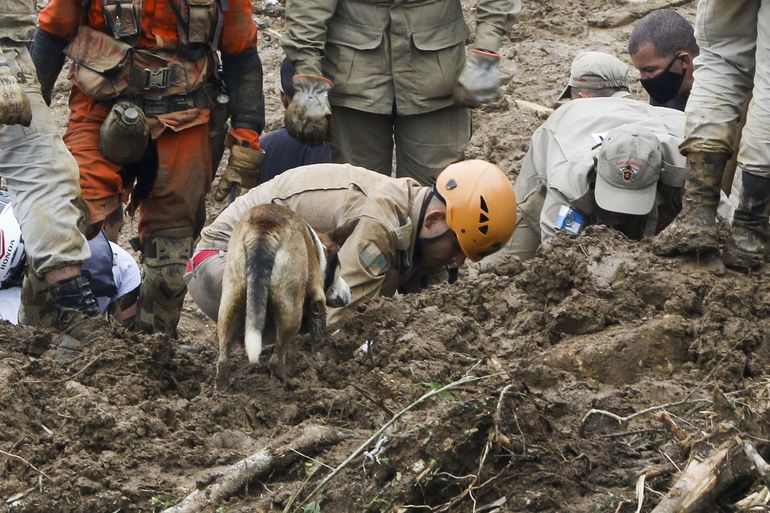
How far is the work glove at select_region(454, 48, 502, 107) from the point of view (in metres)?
7.03

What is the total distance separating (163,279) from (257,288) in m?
2.28

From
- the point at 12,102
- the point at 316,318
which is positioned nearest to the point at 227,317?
the point at 316,318

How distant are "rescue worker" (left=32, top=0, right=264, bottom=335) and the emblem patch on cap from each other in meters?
1.94

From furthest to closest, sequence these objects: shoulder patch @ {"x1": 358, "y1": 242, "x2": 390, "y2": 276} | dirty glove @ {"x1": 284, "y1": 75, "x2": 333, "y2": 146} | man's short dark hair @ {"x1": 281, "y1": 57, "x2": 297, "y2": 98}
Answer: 1. man's short dark hair @ {"x1": 281, "y1": 57, "x2": 297, "y2": 98}
2. dirty glove @ {"x1": 284, "y1": 75, "x2": 333, "y2": 146}
3. shoulder patch @ {"x1": 358, "y1": 242, "x2": 390, "y2": 276}

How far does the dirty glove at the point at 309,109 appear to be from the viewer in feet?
22.5

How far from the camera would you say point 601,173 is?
6.79 meters

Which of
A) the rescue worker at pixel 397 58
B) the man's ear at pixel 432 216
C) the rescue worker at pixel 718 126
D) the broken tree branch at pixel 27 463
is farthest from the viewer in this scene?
the rescue worker at pixel 397 58

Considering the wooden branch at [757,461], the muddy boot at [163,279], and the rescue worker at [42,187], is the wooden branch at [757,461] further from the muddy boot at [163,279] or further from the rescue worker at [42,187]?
the muddy boot at [163,279]

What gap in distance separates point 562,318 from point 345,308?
1.01 meters

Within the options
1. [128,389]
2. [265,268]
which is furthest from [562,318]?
[128,389]

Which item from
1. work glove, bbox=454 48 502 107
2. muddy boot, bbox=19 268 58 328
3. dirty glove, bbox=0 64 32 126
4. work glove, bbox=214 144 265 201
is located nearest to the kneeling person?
work glove, bbox=454 48 502 107

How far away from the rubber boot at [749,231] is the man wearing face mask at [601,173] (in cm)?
97

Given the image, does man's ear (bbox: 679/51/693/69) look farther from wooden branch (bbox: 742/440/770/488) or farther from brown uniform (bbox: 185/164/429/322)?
wooden branch (bbox: 742/440/770/488)

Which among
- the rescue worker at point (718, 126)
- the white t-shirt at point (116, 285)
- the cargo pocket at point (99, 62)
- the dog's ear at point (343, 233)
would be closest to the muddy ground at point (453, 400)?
the rescue worker at point (718, 126)
